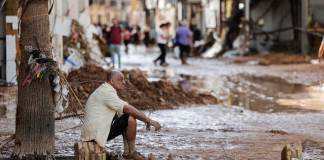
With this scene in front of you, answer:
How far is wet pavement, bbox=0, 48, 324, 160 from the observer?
393 inches

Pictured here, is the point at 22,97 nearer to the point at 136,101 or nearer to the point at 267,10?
the point at 136,101

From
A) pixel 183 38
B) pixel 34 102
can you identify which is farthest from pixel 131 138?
pixel 183 38

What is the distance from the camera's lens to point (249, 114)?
1470cm

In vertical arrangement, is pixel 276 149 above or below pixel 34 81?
below

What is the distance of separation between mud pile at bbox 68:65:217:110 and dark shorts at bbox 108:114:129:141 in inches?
218

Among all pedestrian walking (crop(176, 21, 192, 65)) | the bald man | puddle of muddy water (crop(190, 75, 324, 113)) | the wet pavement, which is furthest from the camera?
pedestrian walking (crop(176, 21, 192, 65))

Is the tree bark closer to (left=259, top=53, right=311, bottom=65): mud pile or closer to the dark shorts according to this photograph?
the dark shorts

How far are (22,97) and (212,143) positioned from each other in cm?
292

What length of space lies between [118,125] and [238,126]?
13.4 ft

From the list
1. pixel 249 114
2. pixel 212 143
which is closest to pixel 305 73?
pixel 249 114

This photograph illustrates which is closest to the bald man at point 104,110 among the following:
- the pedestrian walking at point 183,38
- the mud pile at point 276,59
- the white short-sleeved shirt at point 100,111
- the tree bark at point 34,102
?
the white short-sleeved shirt at point 100,111

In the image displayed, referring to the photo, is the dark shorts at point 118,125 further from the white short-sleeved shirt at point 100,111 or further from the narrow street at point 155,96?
the white short-sleeved shirt at point 100,111

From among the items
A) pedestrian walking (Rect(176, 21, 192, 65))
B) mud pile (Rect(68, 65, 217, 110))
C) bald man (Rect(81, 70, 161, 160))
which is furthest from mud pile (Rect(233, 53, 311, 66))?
bald man (Rect(81, 70, 161, 160))

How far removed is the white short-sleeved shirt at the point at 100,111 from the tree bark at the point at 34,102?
24.2 inches
